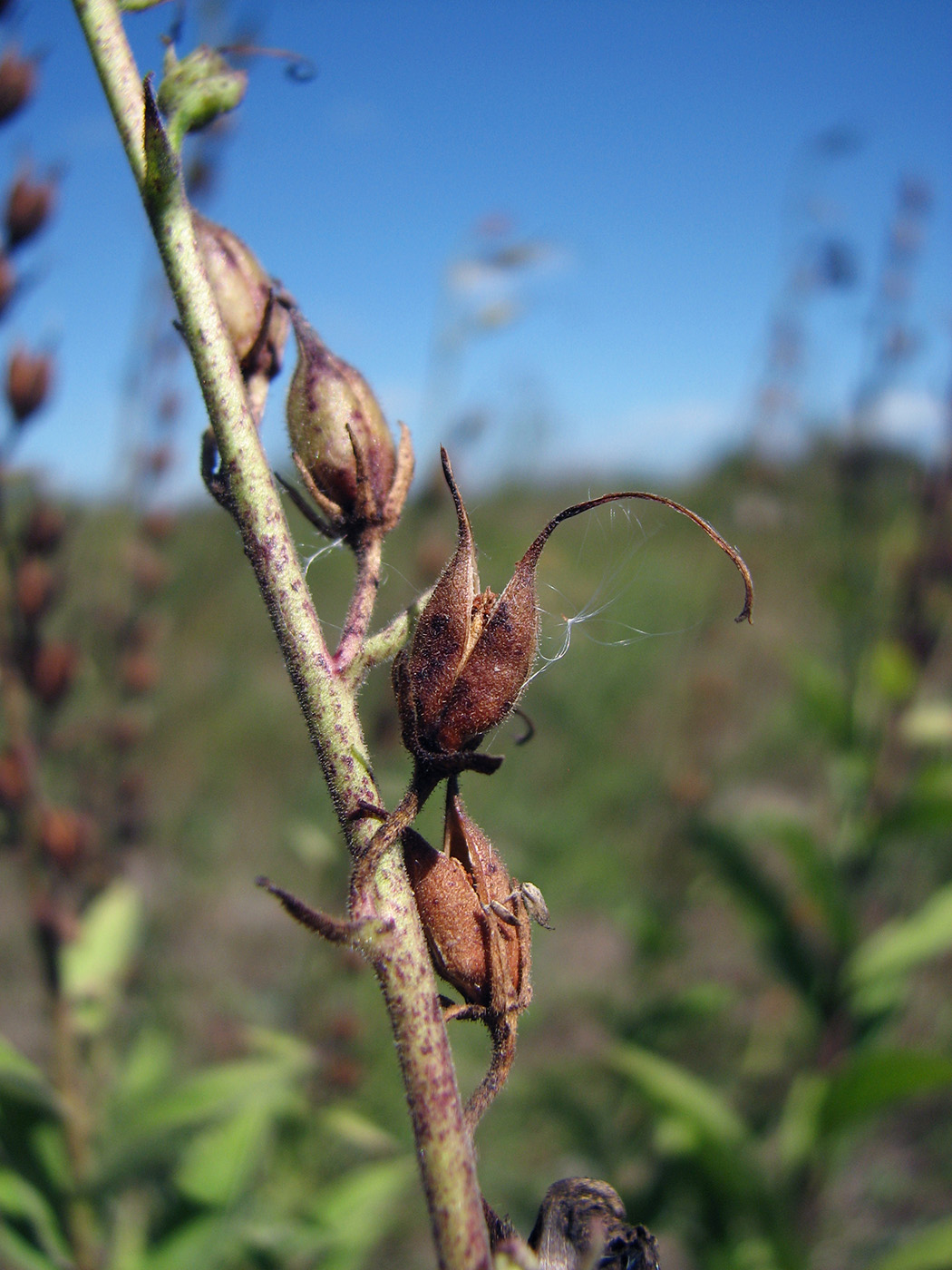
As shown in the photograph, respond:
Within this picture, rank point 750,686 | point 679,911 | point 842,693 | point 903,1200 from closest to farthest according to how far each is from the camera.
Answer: point 842,693
point 679,911
point 903,1200
point 750,686

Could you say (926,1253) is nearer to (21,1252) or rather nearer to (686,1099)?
(686,1099)

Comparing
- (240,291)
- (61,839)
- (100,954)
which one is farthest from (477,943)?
(100,954)

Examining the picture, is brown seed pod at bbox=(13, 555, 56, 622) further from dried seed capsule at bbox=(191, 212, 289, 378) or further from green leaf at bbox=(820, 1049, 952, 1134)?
green leaf at bbox=(820, 1049, 952, 1134)

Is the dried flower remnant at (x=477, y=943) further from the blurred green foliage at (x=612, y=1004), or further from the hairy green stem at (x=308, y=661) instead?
the blurred green foliage at (x=612, y=1004)

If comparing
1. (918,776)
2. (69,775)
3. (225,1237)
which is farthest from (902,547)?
(69,775)

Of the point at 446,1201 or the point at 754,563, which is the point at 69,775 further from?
the point at 446,1201

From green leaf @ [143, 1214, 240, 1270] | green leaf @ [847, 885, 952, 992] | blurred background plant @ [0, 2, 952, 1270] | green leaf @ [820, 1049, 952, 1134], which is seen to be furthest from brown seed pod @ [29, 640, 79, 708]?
green leaf @ [847, 885, 952, 992]
